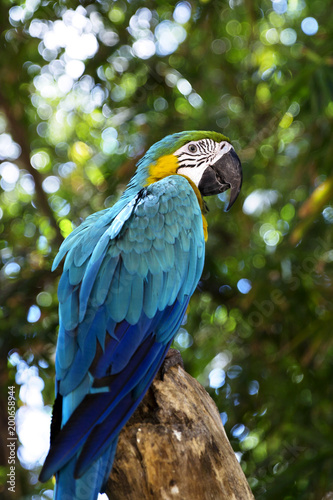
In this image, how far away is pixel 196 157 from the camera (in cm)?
206

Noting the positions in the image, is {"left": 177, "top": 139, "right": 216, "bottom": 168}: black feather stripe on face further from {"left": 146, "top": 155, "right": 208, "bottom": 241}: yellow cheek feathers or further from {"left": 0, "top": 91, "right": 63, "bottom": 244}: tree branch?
{"left": 0, "top": 91, "right": 63, "bottom": 244}: tree branch

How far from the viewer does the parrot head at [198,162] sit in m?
2.06

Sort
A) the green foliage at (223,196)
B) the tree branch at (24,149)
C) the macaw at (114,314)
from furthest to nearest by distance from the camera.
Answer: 1. the tree branch at (24,149)
2. the green foliage at (223,196)
3. the macaw at (114,314)

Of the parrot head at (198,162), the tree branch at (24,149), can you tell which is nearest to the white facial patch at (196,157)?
the parrot head at (198,162)

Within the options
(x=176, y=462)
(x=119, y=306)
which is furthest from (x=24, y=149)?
(x=176, y=462)

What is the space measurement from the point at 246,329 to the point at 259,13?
6.46ft

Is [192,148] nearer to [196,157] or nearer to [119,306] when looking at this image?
[196,157]

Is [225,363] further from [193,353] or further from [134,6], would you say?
[134,6]

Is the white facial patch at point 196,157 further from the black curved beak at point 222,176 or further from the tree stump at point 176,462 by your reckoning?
the tree stump at point 176,462

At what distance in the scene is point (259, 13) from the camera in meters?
3.34

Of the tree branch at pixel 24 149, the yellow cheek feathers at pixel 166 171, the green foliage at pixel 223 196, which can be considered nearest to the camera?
the yellow cheek feathers at pixel 166 171

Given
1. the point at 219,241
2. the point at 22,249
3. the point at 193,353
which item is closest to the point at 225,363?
the point at 193,353

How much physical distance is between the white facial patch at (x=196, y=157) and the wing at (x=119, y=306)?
17cm

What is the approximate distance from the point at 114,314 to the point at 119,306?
1.1 inches
